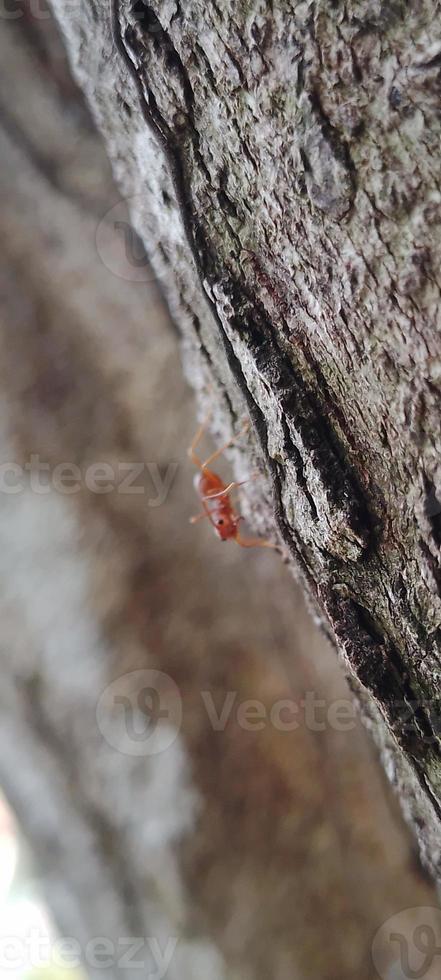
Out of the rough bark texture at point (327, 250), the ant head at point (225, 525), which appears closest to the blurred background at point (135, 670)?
the ant head at point (225, 525)

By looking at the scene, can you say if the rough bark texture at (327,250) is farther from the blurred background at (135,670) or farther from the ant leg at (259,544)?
the blurred background at (135,670)

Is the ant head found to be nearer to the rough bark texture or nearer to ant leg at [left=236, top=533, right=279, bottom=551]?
ant leg at [left=236, top=533, right=279, bottom=551]

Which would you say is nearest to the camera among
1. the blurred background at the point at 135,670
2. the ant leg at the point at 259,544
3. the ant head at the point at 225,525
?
the ant leg at the point at 259,544

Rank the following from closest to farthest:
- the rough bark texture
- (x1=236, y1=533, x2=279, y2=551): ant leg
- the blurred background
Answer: the rough bark texture
(x1=236, y1=533, x2=279, y2=551): ant leg
the blurred background

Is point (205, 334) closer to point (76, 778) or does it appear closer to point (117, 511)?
point (117, 511)

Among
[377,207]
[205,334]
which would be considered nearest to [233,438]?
[205,334]

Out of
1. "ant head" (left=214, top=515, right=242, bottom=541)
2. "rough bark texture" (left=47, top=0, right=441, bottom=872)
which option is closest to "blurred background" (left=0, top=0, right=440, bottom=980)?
"ant head" (left=214, top=515, right=242, bottom=541)
